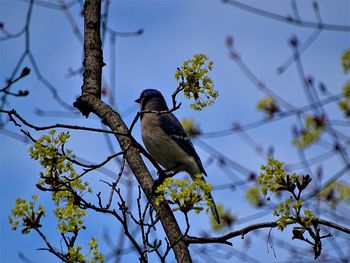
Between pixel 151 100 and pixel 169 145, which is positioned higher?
pixel 151 100

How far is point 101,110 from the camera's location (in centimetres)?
427

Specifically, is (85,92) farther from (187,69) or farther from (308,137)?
(308,137)

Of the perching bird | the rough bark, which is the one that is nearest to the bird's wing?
the perching bird

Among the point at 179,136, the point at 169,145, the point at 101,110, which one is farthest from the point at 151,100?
the point at 101,110

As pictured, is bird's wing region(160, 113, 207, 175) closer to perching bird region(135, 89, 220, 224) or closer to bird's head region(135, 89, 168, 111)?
perching bird region(135, 89, 220, 224)

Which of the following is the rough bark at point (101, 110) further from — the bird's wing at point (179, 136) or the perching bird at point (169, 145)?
the bird's wing at point (179, 136)

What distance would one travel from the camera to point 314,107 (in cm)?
512

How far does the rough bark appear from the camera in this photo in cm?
358

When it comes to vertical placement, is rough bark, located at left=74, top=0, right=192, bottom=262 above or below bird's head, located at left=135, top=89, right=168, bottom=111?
below

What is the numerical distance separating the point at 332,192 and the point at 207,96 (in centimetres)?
334

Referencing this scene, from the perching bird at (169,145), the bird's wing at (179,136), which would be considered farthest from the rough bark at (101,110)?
the bird's wing at (179,136)

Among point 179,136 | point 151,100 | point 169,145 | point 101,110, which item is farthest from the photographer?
point 151,100

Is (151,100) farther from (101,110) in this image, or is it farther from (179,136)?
(101,110)

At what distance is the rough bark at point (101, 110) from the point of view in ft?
11.7
